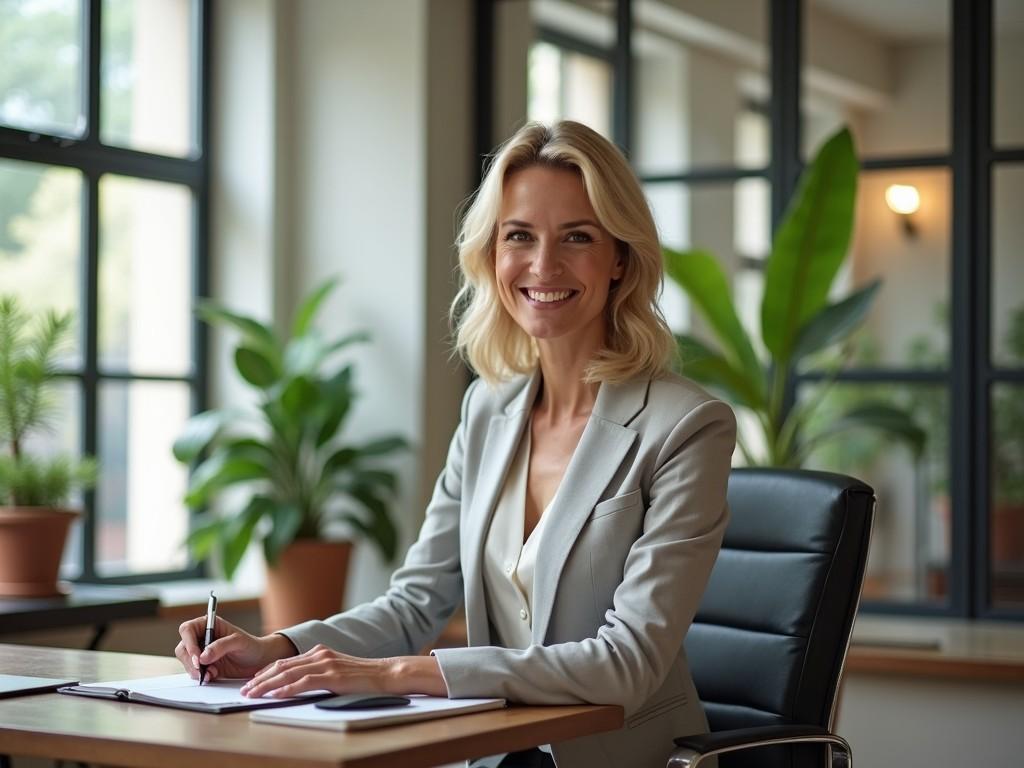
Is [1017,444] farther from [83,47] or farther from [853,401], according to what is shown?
[83,47]

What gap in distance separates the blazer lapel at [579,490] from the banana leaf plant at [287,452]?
1.98 m

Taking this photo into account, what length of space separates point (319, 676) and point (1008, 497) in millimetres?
4390

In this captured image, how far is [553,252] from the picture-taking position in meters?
2.29

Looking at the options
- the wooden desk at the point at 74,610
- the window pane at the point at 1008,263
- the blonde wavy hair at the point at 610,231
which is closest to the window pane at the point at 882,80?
the window pane at the point at 1008,263

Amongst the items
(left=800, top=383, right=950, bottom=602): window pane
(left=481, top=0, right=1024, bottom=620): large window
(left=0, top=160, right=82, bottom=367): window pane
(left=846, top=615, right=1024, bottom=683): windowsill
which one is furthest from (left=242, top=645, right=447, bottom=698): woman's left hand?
(left=800, top=383, right=950, bottom=602): window pane

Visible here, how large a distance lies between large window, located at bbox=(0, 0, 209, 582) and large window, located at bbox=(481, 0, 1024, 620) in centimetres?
103

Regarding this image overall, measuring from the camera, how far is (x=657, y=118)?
24.2ft

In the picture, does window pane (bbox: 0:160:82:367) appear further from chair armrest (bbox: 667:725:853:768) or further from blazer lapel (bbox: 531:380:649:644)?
chair armrest (bbox: 667:725:853:768)

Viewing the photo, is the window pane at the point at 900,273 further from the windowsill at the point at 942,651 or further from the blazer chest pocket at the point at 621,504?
the blazer chest pocket at the point at 621,504

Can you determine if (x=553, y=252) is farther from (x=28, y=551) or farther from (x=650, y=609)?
(x=28, y=551)

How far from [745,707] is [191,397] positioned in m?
2.81

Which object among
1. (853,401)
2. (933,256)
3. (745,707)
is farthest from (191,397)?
(933,256)

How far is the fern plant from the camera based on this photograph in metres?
3.44

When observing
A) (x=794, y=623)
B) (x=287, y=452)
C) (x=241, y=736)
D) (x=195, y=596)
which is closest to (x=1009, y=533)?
(x=287, y=452)
